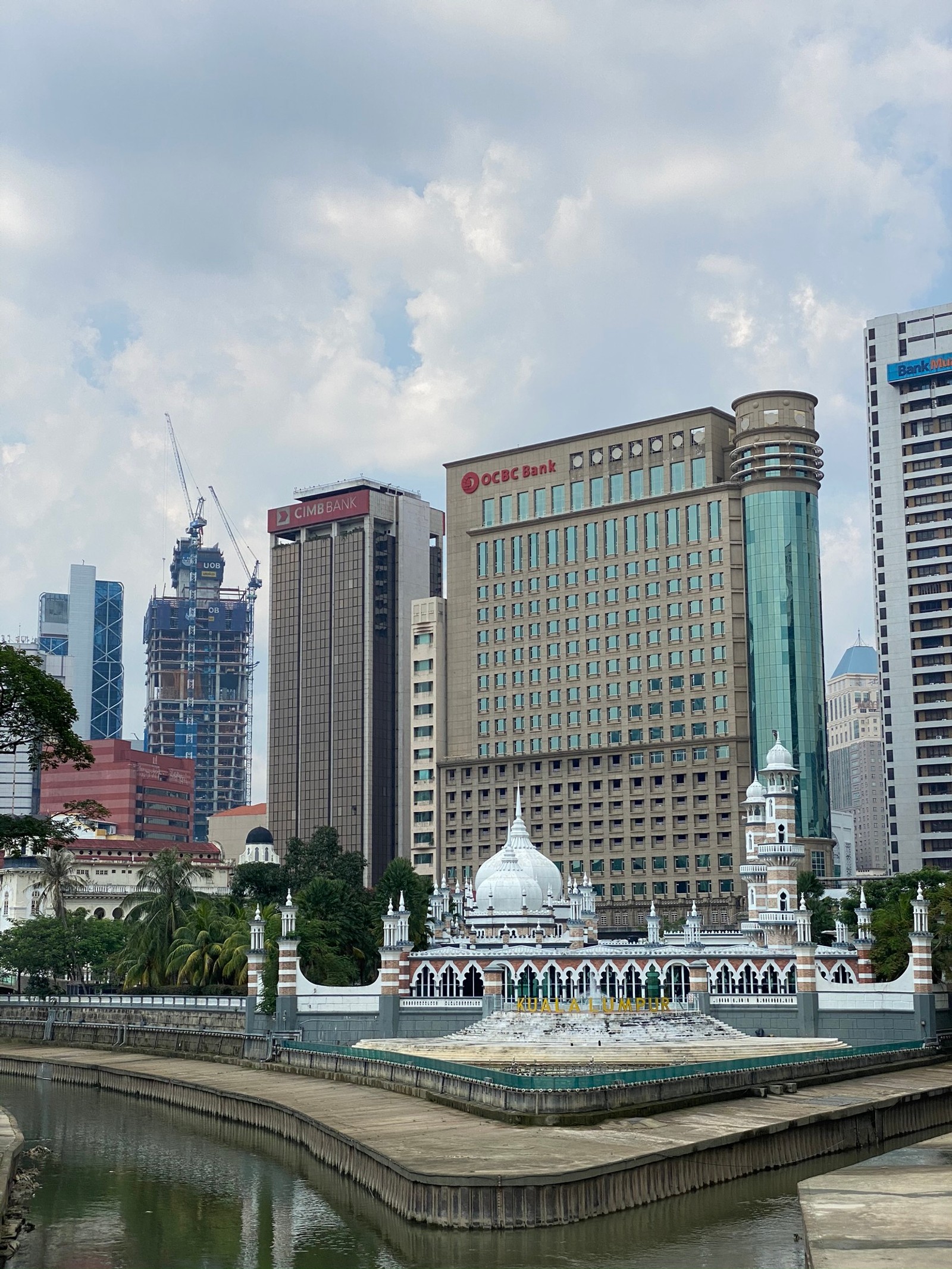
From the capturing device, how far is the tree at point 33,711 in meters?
53.4

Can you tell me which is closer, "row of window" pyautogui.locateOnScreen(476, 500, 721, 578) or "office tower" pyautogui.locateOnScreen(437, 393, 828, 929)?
"office tower" pyautogui.locateOnScreen(437, 393, 828, 929)

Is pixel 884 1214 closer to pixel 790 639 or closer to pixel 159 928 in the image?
pixel 159 928

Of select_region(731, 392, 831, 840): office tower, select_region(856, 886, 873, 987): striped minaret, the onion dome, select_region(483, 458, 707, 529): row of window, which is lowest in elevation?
select_region(856, 886, 873, 987): striped minaret

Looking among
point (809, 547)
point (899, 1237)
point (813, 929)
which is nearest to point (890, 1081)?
point (899, 1237)

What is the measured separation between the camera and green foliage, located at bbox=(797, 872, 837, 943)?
411 ft

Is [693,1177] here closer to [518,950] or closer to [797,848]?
[518,950]

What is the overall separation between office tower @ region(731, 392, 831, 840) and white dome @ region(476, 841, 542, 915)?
72.0 meters

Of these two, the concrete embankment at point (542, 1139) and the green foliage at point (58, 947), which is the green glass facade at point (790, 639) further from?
the concrete embankment at point (542, 1139)

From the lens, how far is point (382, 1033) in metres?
86.3

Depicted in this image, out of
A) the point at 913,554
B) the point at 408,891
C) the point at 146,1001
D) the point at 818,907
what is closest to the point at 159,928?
the point at 146,1001

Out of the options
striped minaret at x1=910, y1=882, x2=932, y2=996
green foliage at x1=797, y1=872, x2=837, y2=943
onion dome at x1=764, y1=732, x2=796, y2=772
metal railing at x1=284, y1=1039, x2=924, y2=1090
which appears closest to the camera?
metal railing at x1=284, y1=1039, x2=924, y2=1090

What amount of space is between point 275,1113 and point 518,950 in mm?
25740

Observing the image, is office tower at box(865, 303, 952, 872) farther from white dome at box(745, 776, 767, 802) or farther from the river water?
the river water

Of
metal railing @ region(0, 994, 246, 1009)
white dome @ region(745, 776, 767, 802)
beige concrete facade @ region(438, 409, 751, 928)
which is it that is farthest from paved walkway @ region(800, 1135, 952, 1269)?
beige concrete facade @ region(438, 409, 751, 928)
